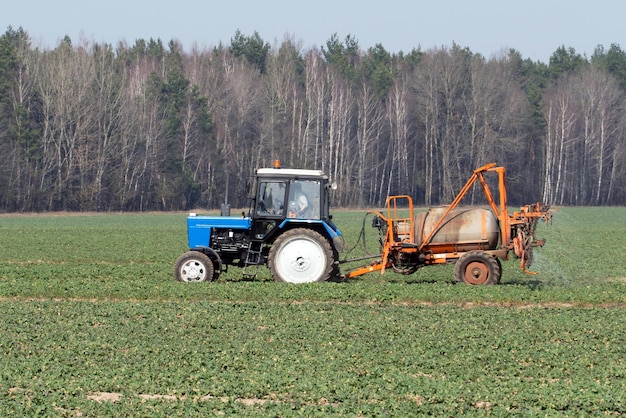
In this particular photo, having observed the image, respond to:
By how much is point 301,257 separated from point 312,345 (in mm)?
5913

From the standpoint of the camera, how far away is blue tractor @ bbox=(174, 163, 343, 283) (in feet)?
61.4

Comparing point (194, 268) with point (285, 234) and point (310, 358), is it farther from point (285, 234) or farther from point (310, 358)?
point (310, 358)

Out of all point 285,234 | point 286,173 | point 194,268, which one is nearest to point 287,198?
point 286,173

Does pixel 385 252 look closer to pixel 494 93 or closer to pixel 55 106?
pixel 55 106

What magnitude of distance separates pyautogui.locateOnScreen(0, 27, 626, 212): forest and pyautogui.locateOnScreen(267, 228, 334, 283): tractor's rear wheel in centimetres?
5145

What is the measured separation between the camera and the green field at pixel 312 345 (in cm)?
1018

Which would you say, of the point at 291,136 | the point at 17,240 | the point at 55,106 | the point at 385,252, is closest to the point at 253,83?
the point at 291,136

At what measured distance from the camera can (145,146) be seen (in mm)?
76438

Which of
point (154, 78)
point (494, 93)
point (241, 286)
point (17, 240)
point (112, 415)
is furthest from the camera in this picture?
point (494, 93)

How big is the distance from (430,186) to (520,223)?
70559 mm

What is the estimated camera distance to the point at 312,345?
42.5 feet

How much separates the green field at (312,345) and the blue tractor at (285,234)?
1.85ft

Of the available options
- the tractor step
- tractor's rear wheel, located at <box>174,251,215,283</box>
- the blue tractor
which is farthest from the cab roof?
tractor's rear wheel, located at <box>174,251,215,283</box>

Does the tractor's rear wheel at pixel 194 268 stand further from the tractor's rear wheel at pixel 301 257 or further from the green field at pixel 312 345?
the tractor's rear wheel at pixel 301 257
